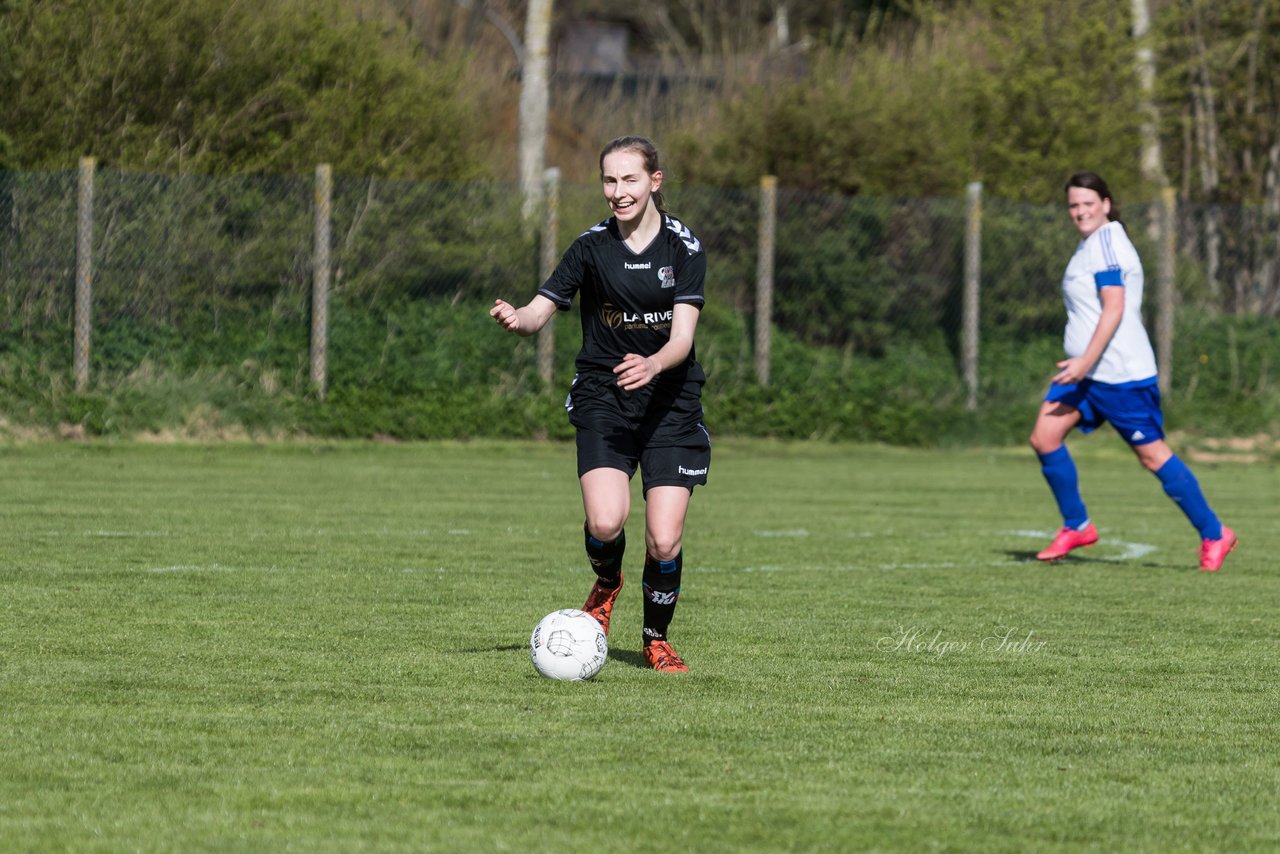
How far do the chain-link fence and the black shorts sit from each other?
36.8ft

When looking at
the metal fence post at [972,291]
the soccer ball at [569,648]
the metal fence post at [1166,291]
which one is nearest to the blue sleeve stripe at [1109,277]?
the soccer ball at [569,648]

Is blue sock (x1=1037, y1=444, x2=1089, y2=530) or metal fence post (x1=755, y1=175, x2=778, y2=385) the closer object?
blue sock (x1=1037, y1=444, x2=1089, y2=530)

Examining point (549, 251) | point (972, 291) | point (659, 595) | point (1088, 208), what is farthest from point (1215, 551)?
point (972, 291)

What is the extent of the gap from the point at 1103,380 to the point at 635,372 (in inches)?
194

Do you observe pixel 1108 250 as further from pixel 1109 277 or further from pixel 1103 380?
pixel 1103 380

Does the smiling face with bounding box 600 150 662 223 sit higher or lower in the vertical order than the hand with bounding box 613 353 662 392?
higher

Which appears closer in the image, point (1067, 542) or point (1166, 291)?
point (1067, 542)

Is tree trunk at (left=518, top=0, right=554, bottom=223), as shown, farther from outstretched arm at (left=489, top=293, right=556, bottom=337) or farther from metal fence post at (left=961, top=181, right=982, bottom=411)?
outstretched arm at (left=489, top=293, right=556, bottom=337)

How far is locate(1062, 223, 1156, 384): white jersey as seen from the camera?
10.4 metres

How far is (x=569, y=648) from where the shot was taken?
6.30 metres

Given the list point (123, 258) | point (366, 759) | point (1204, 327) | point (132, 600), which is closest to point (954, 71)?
point (1204, 327)

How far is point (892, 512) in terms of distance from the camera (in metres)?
13.4

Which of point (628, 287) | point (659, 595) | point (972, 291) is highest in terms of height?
point (972, 291)

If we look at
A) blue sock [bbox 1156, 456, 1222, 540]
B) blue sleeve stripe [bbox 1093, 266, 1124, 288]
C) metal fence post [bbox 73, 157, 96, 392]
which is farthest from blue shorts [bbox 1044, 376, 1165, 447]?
metal fence post [bbox 73, 157, 96, 392]
